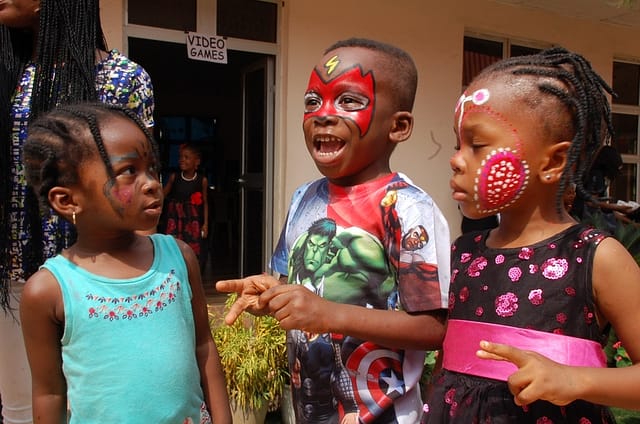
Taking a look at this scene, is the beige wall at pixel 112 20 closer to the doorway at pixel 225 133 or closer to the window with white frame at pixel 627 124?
the doorway at pixel 225 133

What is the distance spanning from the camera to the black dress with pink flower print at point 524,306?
3.87 feet

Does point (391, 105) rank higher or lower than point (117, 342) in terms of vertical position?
higher

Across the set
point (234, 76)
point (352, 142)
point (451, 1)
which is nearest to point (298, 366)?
point (352, 142)

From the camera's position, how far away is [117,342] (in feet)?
4.29

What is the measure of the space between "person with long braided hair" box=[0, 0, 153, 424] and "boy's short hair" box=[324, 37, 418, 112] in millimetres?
772

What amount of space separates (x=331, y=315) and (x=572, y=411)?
0.54 meters

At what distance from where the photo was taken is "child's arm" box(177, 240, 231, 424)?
4.91 feet

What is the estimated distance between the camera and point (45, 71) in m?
1.80

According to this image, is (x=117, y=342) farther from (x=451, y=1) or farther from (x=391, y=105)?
(x=451, y=1)

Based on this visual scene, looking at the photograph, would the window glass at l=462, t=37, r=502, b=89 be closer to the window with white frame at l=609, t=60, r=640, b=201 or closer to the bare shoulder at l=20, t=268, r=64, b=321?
the window with white frame at l=609, t=60, r=640, b=201

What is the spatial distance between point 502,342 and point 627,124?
24.0ft

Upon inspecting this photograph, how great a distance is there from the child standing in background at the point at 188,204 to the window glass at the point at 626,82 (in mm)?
5294

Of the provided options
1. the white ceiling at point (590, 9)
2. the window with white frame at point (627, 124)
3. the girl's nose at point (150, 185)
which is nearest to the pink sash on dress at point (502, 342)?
the girl's nose at point (150, 185)

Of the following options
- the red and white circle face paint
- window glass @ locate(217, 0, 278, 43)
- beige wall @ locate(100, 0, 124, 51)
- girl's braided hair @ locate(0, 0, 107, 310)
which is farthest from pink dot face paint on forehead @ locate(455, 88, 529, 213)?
window glass @ locate(217, 0, 278, 43)
